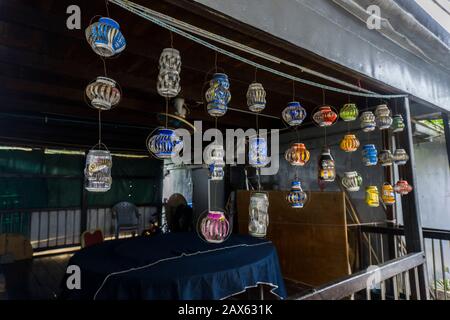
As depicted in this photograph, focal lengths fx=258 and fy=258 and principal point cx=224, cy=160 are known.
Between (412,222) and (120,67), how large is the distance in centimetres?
307

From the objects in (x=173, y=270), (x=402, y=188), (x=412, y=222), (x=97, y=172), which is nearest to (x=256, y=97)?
(x=97, y=172)

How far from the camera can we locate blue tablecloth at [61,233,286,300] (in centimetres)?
187

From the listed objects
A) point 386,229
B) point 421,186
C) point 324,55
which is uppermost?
point 324,55

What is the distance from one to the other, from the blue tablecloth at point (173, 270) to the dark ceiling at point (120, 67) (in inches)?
56.4

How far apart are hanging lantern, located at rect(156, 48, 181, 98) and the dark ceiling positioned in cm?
24

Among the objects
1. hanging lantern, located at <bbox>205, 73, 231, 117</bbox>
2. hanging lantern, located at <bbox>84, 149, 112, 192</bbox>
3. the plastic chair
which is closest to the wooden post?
hanging lantern, located at <bbox>205, 73, 231, 117</bbox>

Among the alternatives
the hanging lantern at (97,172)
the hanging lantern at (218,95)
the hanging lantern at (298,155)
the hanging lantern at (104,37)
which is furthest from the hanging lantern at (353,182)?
the hanging lantern at (104,37)

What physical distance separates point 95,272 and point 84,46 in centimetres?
182

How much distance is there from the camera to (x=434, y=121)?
156 inches

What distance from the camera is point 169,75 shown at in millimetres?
1284

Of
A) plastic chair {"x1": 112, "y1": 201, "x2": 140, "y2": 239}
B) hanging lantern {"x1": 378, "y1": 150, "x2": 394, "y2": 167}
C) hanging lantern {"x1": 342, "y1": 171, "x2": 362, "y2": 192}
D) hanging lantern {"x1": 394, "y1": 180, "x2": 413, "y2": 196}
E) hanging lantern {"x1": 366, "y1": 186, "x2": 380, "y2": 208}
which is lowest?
plastic chair {"x1": 112, "y1": 201, "x2": 140, "y2": 239}

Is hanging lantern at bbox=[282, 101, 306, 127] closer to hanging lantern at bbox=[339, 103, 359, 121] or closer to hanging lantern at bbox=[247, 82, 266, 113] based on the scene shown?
hanging lantern at bbox=[247, 82, 266, 113]
